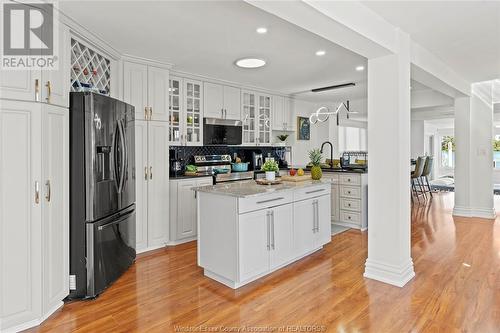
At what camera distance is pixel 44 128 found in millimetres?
2152

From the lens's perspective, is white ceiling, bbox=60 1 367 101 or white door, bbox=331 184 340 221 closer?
white ceiling, bbox=60 1 367 101

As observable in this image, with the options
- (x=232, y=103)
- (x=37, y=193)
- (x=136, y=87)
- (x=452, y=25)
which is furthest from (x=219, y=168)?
(x=452, y=25)

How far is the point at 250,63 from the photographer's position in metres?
3.77

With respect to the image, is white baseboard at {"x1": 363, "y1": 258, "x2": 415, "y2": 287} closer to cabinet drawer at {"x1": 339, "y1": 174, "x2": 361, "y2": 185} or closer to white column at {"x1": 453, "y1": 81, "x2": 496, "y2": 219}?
cabinet drawer at {"x1": 339, "y1": 174, "x2": 361, "y2": 185}

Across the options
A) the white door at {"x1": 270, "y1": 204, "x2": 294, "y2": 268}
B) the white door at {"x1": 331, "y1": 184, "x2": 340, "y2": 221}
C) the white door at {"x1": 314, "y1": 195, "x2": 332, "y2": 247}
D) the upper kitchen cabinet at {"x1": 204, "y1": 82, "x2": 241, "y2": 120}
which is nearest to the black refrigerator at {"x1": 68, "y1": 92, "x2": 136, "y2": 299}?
the white door at {"x1": 270, "y1": 204, "x2": 294, "y2": 268}

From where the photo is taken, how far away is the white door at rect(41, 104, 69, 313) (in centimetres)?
218

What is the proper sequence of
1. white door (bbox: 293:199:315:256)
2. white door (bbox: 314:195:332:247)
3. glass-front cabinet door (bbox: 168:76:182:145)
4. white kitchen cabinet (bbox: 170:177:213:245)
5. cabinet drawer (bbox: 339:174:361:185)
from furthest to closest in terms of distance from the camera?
cabinet drawer (bbox: 339:174:361:185), glass-front cabinet door (bbox: 168:76:182:145), white kitchen cabinet (bbox: 170:177:213:245), white door (bbox: 314:195:332:247), white door (bbox: 293:199:315:256)

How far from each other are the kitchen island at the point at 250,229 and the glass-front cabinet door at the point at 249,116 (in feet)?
7.53

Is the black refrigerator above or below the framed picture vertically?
below

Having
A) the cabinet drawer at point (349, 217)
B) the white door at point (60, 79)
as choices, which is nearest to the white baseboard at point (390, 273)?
the cabinet drawer at point (349, 217)

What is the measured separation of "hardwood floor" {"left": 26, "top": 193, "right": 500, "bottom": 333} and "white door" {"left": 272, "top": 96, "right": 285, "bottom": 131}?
303 centimetres

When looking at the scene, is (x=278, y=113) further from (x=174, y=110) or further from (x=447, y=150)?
(x=447, y=150)

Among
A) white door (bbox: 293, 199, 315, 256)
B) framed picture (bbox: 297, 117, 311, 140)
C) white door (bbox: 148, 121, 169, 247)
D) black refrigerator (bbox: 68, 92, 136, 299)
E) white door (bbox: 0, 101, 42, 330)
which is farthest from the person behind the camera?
framed picture (bbox: 297, 117, 311, 140)

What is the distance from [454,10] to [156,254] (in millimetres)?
3802
